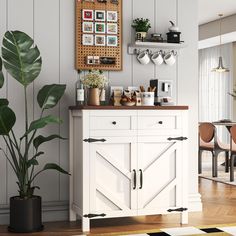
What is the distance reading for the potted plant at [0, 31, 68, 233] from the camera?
4016 mm

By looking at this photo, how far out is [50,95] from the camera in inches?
166

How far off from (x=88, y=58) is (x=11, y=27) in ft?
2.31

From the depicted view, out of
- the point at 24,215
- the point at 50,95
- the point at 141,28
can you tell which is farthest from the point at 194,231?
the point at 141,28

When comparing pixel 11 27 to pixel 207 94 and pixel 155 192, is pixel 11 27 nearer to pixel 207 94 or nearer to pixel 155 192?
pixel 155 192

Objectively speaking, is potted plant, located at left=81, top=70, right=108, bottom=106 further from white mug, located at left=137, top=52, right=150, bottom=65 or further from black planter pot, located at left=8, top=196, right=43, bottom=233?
black planter pot, located at left=8, top=196, right=43, bottom=233

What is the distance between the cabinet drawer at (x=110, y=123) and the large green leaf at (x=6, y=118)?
63cm

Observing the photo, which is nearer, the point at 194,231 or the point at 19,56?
the point at 19,56

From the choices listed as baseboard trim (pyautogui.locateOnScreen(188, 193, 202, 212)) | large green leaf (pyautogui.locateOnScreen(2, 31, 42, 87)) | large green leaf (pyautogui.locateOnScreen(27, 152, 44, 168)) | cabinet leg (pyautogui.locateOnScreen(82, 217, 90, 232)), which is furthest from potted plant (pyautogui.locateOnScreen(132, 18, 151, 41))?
cabinet leg (pyautogui.locateOnScreen(82, 217, 90, 232))

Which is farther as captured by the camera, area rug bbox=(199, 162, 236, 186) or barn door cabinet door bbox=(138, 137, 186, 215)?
area rug bbox=(199, 162, 236, 186)

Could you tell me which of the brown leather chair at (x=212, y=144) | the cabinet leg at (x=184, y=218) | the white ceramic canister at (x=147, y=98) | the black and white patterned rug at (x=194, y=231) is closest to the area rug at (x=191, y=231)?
the black and white patterned rug at (x=194, y=231)

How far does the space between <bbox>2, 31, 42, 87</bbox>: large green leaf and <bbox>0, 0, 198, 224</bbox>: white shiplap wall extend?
43 centimetres

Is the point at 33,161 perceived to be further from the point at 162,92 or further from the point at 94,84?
the point at 162,92

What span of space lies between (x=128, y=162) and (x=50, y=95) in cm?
83

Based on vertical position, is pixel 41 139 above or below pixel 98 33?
below
